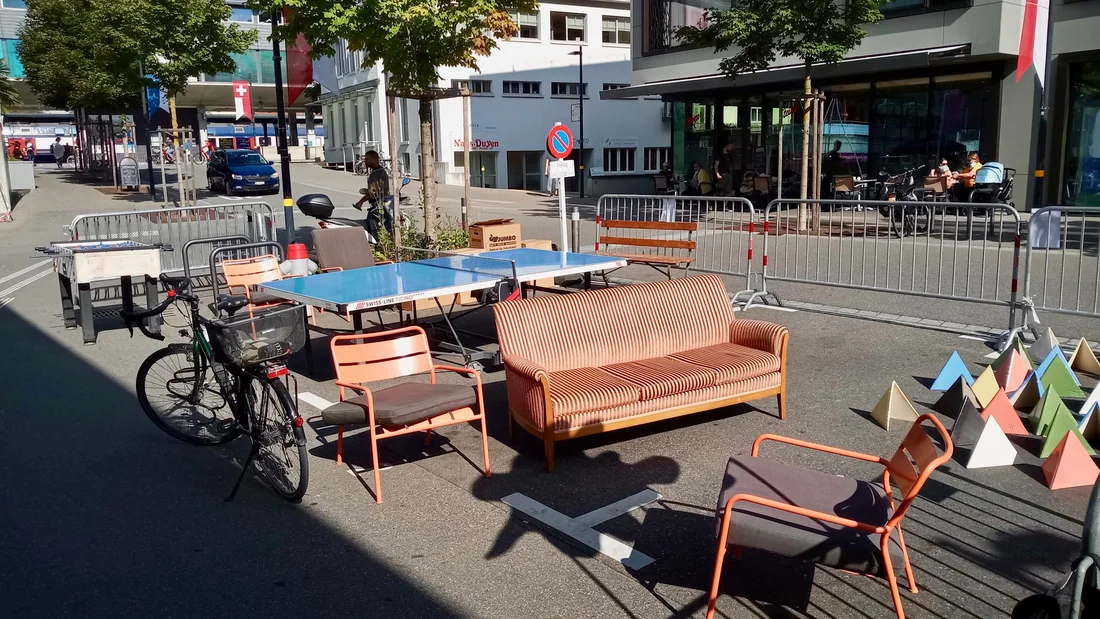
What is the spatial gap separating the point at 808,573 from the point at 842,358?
4412 mm

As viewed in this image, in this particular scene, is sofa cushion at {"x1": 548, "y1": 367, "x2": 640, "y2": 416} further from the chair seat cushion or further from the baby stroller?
the baby stroller

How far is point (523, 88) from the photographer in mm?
44344

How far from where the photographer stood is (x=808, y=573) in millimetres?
4121

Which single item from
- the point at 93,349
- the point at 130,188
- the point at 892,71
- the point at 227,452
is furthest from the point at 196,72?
the point at 227,452

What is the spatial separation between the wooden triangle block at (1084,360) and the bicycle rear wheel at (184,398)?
6761 mm

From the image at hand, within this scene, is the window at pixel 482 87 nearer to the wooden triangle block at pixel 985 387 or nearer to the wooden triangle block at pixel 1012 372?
the wooden triangle block at pixel 1012 372

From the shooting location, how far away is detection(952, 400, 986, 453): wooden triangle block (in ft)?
18.8

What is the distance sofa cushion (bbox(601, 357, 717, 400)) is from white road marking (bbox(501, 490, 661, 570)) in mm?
766


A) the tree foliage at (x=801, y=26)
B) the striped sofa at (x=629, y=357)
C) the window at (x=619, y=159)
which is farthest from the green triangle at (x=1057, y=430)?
the window at (x=619, y=159)

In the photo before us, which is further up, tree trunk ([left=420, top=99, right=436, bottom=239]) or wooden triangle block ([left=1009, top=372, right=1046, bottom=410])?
tree trunk ([left=420, top=99, right=436, bottom=239])

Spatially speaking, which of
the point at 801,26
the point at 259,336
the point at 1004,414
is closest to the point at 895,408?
the point at 1004,414

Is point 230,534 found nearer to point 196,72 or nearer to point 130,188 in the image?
point 196,72

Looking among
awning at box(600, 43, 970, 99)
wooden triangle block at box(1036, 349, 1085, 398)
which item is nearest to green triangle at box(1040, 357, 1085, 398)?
wooden triangle block at box(1036, 349, 1085, 398)

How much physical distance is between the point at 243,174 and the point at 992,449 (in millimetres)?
32059
